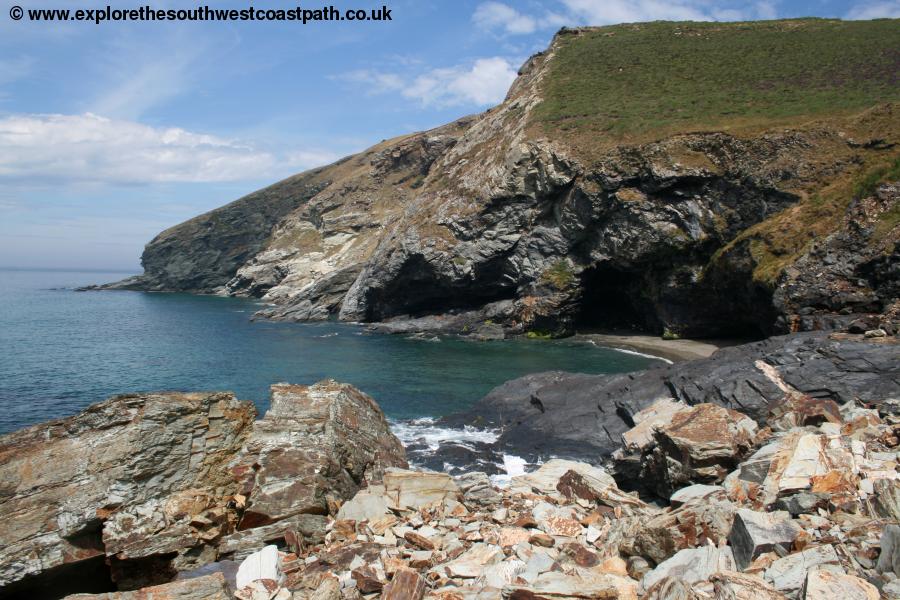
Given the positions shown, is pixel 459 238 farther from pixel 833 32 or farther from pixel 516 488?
pixel 833 32

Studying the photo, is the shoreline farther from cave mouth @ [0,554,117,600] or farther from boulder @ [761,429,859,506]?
cave mouth @ [0,554,117,600]

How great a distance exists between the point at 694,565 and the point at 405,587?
14.7ft

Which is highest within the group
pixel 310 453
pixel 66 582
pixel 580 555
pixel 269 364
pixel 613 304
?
pixel 310 453

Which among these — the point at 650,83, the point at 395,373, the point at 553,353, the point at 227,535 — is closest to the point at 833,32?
the point at 650,83

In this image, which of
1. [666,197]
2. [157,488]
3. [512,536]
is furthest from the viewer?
[666,197]

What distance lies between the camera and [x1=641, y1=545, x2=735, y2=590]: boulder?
26.6 feet

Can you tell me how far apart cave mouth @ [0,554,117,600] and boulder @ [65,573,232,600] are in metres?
2.43

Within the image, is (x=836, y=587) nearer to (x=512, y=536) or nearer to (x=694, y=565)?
(x=694, y=565)

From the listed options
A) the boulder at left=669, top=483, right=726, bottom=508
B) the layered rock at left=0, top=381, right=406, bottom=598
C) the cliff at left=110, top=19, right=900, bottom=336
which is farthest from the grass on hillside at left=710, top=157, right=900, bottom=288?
the layered rock at left=0, top=381, right=406, bottom=598

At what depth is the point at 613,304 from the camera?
6550 cm

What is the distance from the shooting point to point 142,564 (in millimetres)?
10359

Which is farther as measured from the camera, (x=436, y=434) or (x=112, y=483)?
(x=436, y=434)

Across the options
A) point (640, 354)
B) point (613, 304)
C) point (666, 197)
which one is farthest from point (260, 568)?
point (613, 304)

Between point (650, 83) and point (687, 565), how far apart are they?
7648 centimetres
